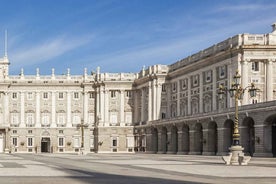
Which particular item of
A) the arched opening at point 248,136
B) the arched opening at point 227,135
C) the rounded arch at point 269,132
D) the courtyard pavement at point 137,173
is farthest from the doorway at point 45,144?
the courtyard pavement at point 137,173

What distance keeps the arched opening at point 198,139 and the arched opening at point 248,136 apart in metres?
17.7

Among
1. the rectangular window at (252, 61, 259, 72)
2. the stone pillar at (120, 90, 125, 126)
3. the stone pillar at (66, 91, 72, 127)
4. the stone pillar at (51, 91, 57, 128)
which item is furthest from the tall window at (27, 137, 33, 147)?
the rectangular window at (252, 61, 259, 72)

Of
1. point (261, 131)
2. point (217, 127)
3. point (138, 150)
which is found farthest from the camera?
point (138, 150)

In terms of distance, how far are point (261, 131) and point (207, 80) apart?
30.3m

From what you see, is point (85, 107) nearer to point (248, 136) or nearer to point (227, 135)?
point (227, 135)

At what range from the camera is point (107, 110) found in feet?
469

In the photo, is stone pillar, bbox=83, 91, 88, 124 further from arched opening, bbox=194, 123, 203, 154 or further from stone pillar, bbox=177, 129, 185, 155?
arched opening, bbox=194, 123, 203, 154

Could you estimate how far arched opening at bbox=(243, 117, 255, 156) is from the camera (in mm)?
82812

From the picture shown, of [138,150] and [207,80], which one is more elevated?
[207,80]

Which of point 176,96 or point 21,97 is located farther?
point 21,97

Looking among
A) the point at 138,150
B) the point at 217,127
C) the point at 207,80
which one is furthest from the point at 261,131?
the point at 138,150

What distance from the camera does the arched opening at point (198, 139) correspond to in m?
101

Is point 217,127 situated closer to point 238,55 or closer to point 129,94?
point 238,55

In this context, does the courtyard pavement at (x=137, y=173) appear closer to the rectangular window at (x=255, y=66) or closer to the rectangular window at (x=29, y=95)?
the rectangular window at (x=255, y=66)
